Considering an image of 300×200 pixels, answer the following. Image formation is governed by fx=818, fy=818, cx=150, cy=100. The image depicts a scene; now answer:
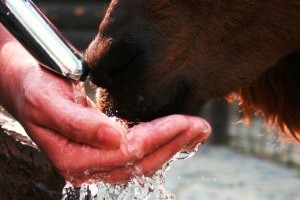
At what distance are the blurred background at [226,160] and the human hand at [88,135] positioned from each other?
150cm

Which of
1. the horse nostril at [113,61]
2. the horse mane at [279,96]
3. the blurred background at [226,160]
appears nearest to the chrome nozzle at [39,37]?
the horse nostril at [113,61]

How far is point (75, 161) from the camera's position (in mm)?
1691

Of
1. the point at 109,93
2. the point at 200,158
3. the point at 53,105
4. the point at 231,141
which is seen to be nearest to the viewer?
the point at 53,105

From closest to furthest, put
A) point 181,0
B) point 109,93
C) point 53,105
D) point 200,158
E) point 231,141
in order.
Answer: point 53,105, point 109,93, point 181,0, point 200,158, point 231,141

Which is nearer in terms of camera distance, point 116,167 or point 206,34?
point 116,167

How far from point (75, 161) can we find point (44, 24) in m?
0.30

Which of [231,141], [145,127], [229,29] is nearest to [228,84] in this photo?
[229,29]

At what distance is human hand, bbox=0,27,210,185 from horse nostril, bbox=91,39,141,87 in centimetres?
38

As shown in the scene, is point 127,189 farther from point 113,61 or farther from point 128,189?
point 113,61

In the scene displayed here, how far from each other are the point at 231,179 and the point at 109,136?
561 cm

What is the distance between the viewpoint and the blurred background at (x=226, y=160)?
6340 millimetres

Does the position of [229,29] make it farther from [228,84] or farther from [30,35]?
[30,35]

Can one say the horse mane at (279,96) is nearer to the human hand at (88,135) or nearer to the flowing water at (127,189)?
the flowing water at (127,189)

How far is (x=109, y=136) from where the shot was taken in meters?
1.60
